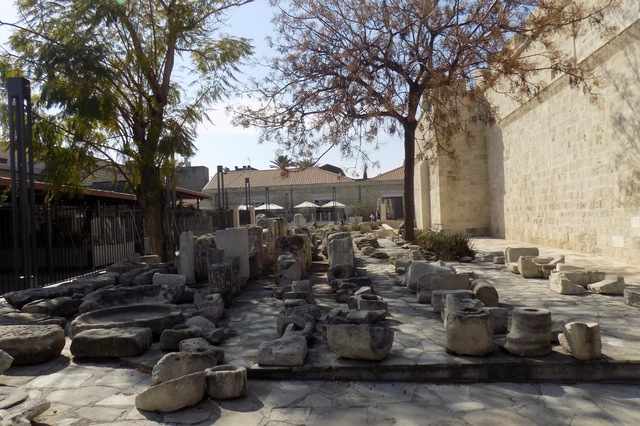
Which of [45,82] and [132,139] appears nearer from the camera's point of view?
[45,82]

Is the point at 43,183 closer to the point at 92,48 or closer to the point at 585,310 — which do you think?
the point at 92,48

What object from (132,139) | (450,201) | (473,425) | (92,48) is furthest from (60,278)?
(450,201)

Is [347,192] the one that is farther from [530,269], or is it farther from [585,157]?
[530,269]

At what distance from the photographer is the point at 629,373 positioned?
3818mm

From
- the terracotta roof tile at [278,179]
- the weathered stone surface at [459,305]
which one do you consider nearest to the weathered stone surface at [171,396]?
the weathered stone surface at [459,305]

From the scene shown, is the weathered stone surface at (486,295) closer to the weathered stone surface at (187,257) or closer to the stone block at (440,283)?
the stone block at (440,283)

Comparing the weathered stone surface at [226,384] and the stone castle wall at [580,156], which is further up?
the stone castle wall at [580,156]

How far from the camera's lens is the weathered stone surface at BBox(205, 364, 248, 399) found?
3.62 meters

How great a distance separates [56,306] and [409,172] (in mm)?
9114

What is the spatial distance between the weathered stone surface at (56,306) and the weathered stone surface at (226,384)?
3.63 m

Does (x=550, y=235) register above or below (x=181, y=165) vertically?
below

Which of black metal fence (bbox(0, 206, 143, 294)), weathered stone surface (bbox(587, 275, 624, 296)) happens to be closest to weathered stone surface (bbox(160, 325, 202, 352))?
weathered stone surface (bbox(587, 275, 624, 296))

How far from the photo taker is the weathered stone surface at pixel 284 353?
4094 mm

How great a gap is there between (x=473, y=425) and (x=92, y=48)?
10907 millimetres
